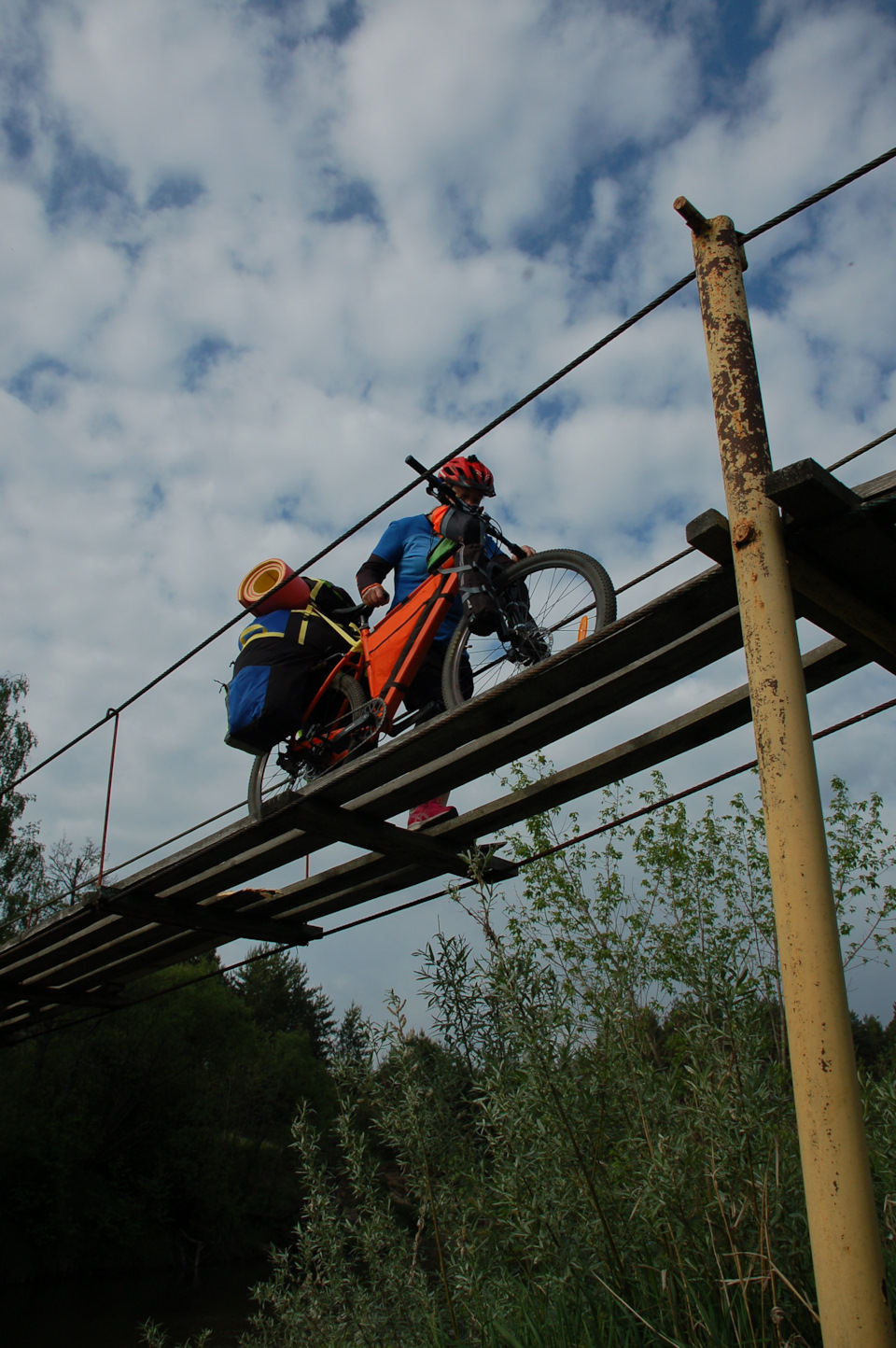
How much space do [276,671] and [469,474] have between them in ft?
4.83

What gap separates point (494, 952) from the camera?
8.63 feet

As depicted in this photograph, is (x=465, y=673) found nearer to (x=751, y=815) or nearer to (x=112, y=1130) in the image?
(x=751, y=815)

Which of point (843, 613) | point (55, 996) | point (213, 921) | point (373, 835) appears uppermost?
point (55, 996)

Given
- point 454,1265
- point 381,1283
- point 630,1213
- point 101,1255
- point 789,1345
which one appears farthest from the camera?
point 101,1255

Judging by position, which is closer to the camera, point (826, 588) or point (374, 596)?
point (826, 588)

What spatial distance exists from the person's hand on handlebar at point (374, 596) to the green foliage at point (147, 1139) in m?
22.6

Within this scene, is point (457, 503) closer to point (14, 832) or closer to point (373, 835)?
point (373, 835)

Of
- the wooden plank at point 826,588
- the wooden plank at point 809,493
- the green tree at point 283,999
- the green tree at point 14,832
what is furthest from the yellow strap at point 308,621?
the green tree at point 283,999

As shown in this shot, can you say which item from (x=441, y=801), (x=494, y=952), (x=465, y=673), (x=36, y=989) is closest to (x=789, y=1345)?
(x=494, y=952)

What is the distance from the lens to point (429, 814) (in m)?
4.67

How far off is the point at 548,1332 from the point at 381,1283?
116cm

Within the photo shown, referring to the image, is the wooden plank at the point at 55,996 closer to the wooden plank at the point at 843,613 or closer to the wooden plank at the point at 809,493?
the wooden plank at the point at 843,613

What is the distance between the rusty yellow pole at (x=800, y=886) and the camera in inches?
68.6

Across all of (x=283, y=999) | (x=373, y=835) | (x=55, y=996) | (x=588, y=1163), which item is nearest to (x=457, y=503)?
(x=373, y=835)
